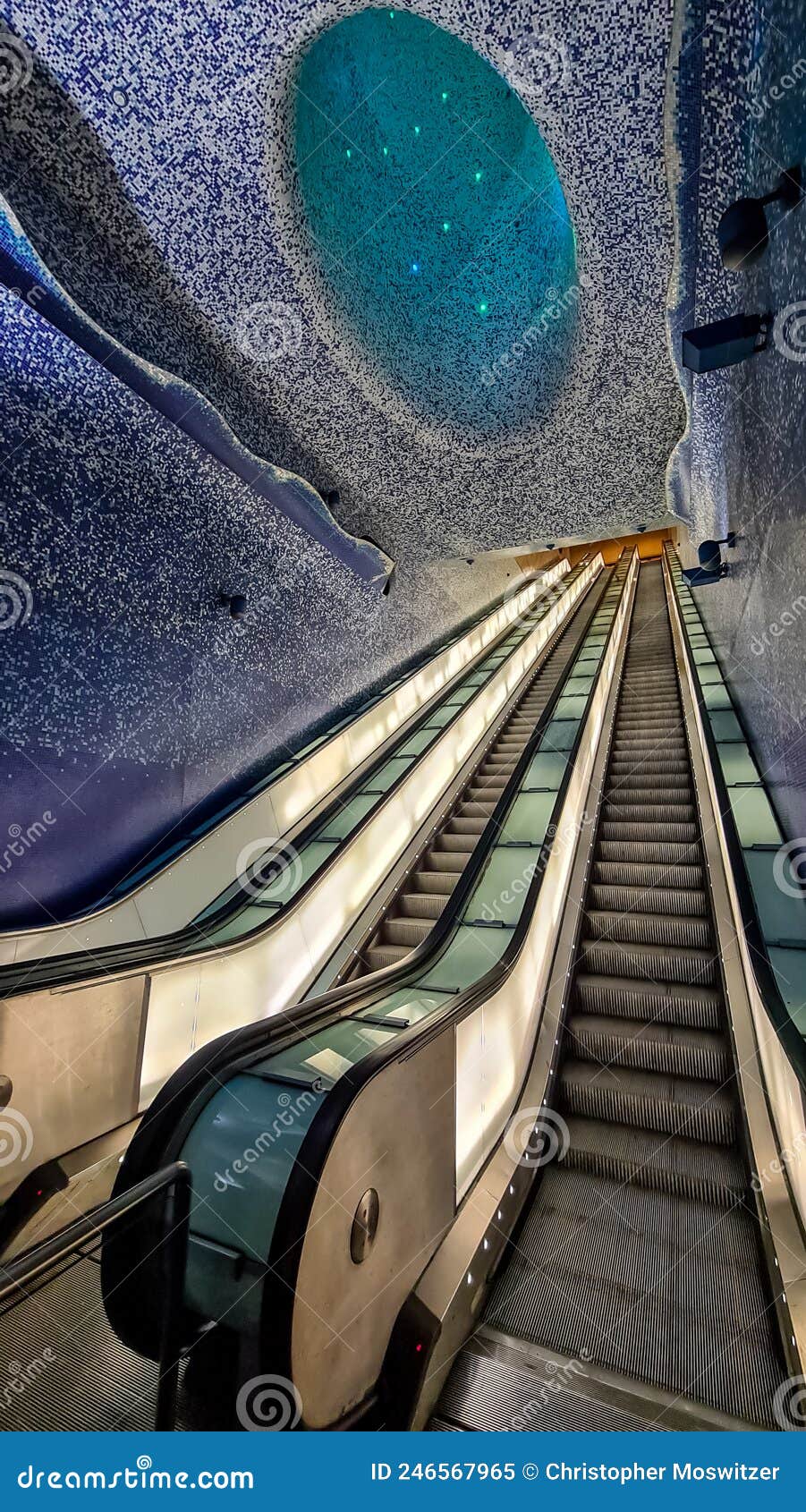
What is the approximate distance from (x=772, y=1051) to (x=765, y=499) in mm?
3111

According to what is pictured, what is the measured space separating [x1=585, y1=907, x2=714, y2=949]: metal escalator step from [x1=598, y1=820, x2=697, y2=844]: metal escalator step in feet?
2.70

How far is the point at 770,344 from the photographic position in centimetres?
312

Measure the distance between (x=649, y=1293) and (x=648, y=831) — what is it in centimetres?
352

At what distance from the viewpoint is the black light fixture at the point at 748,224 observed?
96.0 inches

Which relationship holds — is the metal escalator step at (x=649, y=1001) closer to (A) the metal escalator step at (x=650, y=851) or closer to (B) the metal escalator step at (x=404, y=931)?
(B) the metal escalator step at (x=404, y=931)

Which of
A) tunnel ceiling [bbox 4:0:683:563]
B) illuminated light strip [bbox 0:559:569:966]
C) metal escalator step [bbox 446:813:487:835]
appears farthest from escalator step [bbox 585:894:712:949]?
tunnel ceiling [bbox 4:0:683:563]

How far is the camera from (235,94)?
9.27 feet

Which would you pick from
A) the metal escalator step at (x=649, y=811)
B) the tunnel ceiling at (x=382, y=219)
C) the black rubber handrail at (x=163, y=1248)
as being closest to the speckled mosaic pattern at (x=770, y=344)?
the tunnel ceiling at (x=382, y=219)

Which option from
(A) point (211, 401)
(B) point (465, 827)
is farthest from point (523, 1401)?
(A) point (211, 401)

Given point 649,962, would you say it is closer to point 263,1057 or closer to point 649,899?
point 649,899

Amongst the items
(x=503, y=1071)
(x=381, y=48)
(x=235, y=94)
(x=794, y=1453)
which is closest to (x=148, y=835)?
(x=503, y=1071)

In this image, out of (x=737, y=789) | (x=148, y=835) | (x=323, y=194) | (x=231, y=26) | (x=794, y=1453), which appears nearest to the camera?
(x=794, y=1453)

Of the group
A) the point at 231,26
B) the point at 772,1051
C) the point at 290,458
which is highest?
Answer: the point at 290,458

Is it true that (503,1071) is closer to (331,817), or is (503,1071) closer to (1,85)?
(331,817)
